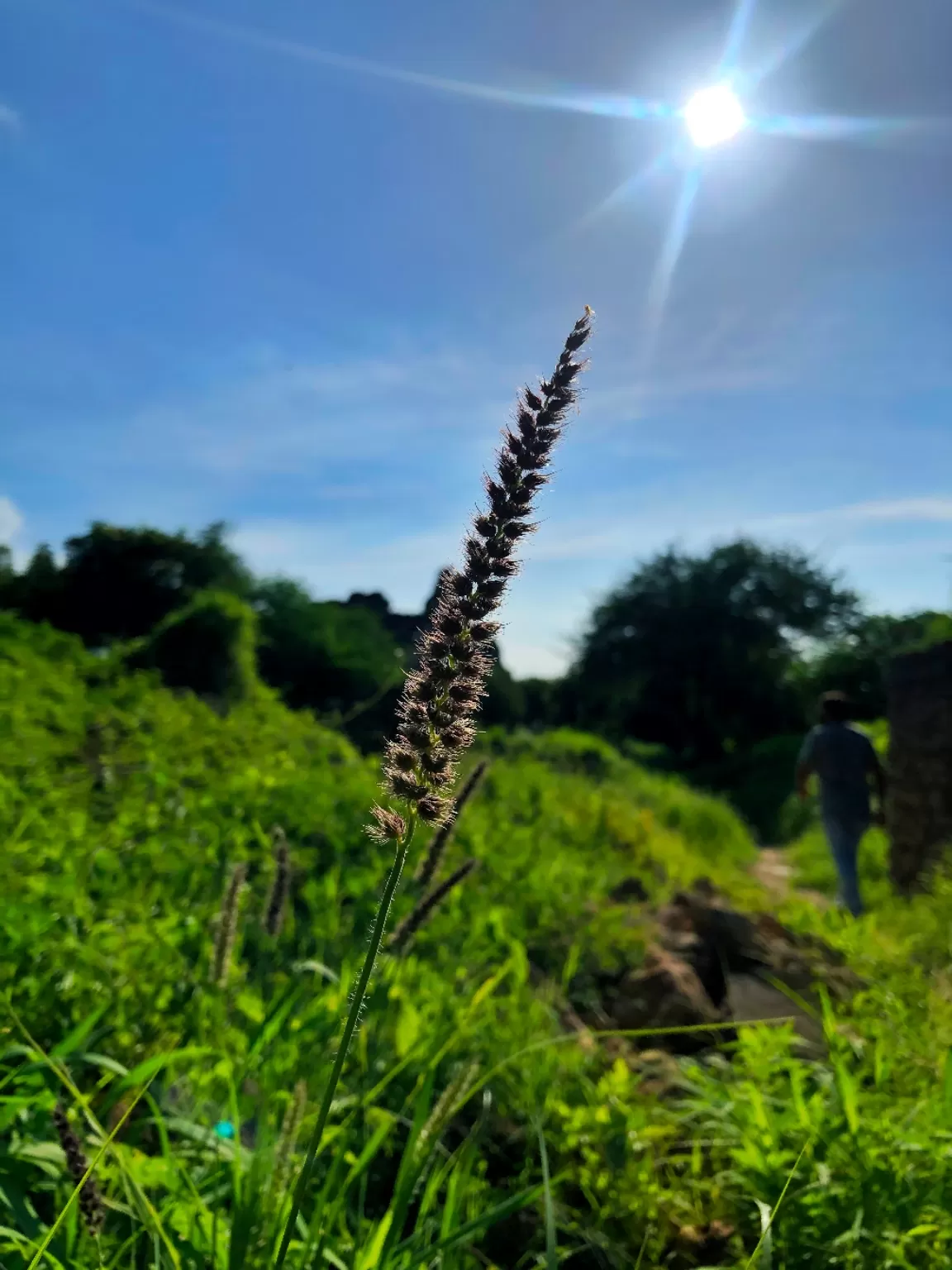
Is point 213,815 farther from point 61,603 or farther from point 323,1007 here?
point 61,603

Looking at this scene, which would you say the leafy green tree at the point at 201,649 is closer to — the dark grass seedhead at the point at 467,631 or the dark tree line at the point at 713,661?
the dark tree line at the point at 713,661

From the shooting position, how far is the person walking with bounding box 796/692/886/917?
9.51 m

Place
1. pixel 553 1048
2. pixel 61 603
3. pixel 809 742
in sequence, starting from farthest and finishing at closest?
pixel 61 603 → pixel 809 742 → pixel 553 1048

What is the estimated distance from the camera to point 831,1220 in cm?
219

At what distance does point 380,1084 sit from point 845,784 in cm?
863

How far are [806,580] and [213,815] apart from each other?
32024mm

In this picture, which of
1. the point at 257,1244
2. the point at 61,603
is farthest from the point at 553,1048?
the point at 61,603

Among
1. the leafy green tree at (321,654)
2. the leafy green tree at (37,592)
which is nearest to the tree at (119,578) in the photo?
the leafy green tree at (37,592)

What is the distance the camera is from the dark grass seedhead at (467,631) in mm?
1284

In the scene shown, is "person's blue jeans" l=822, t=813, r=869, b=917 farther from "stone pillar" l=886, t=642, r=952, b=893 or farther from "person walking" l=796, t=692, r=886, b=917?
"stone pillar" l=886, t=642, r=952, b=893

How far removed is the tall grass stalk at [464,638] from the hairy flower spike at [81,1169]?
559 mm

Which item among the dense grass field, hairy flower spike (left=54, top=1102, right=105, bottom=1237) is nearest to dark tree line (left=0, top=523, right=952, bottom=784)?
the dense grass field

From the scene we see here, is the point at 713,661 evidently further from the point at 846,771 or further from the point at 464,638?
the point at 464,638

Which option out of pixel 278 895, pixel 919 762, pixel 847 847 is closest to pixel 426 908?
pixel 278 895
